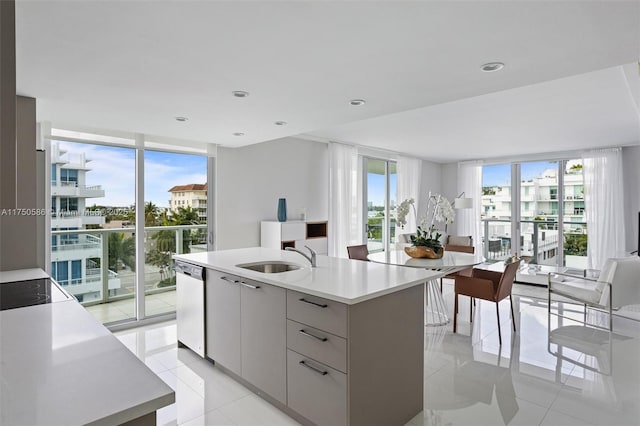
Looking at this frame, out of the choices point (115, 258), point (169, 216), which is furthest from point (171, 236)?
point (115, 258)

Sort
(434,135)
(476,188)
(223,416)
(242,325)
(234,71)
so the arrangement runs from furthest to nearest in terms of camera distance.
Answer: (476,188), (434,135), (242,325), (223,416), (234,71)

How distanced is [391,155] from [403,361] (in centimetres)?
539

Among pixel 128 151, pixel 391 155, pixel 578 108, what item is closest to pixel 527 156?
pixel 391 155

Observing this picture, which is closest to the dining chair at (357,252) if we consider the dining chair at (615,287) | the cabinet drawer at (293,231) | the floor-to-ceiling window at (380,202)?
the cabinet drawer at (293,231)

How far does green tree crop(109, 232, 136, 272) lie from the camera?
3.98 metres

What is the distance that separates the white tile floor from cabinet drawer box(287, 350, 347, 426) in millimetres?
232

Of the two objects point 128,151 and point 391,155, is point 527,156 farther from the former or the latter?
point 128,151

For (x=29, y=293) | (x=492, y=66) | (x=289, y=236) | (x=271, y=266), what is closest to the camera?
(x=29, y=293)

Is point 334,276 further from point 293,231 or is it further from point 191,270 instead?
point 293,231

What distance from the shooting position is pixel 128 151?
4059 mm

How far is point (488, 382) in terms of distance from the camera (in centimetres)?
266

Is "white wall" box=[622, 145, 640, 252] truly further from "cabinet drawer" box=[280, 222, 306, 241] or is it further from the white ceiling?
"cabinet drawer" box=[280, 222, 306, 241]

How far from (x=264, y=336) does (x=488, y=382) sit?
174cm

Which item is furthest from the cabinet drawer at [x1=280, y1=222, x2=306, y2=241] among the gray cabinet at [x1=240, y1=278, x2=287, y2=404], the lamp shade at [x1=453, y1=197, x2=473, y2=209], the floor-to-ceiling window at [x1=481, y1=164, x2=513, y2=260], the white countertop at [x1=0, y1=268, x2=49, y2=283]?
the floor-to-ceiling window at [x1=481, y1=164, x2=513, y2=260]
